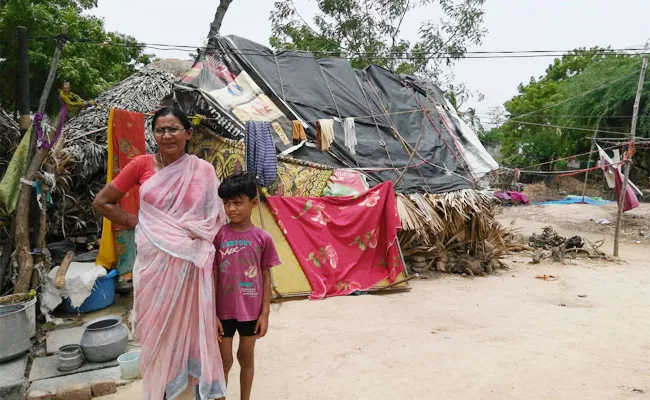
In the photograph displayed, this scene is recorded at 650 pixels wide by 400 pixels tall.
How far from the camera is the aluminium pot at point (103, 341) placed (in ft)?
10.8

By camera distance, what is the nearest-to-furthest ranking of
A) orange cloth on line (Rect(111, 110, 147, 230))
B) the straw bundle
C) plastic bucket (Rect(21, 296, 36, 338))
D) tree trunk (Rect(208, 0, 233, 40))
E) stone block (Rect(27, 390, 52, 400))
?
stone block (Rect(27, 390, 52, 400)) < plastic bucket (Rect(21, 296, 36, 338)) < orange cloth on line (Rect(111, 110, 147, 230)) < the straw bundle < tree trunk (Rect(208, 0, 233, 40))

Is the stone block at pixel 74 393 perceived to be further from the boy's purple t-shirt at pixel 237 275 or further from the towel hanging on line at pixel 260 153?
the towel hanging on line at pixel 260 153

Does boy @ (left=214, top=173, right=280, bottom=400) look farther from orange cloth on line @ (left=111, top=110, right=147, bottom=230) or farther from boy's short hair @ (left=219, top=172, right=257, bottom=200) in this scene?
orange cloth on line @ (left=111, top=110, right=147, bottom=230)

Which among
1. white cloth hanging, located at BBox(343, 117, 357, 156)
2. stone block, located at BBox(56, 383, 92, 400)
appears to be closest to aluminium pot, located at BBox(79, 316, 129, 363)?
stone block, located at BBox(56, 383, 92, 400)

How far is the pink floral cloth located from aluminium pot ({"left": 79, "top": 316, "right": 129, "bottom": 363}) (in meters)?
2.33

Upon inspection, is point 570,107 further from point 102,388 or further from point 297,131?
point 102,388

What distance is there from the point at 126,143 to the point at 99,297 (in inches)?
67.5

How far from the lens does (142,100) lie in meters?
6.45

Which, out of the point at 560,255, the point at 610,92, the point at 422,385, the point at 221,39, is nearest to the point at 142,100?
the point at 221,39

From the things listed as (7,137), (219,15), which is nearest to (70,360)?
(7,137)

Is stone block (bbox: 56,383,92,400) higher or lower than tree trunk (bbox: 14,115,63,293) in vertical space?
lower

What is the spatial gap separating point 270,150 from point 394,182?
218 centimetres

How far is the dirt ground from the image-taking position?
3049 millimetres

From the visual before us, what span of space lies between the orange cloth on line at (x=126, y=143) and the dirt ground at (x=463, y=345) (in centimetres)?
200
